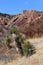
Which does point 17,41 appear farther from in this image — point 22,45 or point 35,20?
point 35,20

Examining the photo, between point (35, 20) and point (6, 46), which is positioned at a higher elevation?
point (35, 20)

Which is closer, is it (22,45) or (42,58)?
(42,58)

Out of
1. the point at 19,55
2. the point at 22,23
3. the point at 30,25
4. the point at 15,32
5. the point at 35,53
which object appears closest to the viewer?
the point at 35,53

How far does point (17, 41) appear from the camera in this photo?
17.6m

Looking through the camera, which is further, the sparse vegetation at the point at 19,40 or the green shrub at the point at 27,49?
the sparse vegetation at the point at 19,40

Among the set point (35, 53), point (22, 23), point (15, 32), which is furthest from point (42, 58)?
point (22, 23)

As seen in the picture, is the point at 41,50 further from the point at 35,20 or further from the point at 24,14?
the point at 24,14

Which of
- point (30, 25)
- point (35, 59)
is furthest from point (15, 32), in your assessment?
point (30, 25)

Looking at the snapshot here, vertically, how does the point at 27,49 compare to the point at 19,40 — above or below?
below

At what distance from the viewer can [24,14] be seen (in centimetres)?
3116

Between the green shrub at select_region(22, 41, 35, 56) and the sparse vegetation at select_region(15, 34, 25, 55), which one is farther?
the sparse vegetation at select_region(15, 34, 25, 55)

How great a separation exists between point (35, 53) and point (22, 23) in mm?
12804

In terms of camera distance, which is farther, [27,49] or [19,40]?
[19,40]

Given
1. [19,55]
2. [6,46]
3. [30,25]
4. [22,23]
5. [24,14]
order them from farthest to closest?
[24,14]
[22,23]
[30,25]
[6,46]
[19,55]
